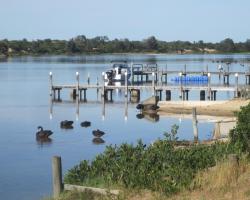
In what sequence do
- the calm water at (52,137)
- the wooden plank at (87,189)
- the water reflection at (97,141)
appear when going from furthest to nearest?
the water reflection at (97,141) → the calm water at (52,137) → the wooden plank at (87,189)

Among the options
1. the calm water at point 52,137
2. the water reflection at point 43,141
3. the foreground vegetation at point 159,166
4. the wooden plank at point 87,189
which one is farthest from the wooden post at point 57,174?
the water reflection at point 43,141

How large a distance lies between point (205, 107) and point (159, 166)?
3142 centimetres

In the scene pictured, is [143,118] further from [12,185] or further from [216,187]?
[216,187]

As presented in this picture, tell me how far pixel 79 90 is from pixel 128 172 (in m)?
47.3

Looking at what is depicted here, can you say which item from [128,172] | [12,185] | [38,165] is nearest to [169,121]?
[38,165]

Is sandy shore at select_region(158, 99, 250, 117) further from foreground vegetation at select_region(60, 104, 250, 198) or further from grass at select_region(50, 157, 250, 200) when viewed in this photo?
grass at select_region(50, 157, 250, 200)

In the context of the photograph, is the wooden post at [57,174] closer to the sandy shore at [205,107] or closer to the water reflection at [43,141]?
the water reflection at [43,141]

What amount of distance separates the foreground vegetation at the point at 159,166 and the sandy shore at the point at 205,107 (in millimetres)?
27090

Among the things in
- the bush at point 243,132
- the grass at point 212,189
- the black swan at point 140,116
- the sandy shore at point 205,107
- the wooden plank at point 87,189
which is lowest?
the black swan at point 140,116

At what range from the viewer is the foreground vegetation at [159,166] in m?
12.2

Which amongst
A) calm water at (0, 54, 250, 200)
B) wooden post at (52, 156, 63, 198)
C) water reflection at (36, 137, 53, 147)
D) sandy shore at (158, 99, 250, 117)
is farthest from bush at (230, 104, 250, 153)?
sandy shore at (158, 99, 250, 117)

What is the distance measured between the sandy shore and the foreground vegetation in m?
27.1

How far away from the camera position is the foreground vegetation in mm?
12180

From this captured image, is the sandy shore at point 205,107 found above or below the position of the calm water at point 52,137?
above
